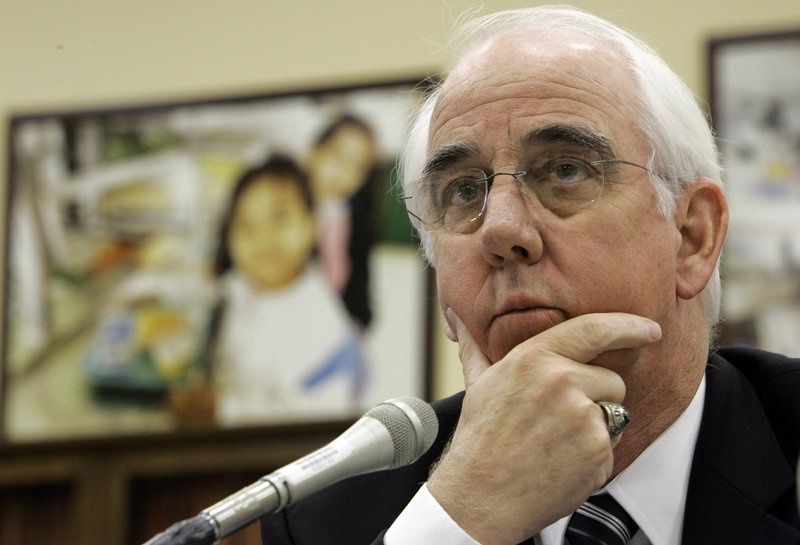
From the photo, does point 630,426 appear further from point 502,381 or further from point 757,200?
point 757,200

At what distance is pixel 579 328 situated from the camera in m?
1.82

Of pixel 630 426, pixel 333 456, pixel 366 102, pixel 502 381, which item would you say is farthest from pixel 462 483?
pixel 366 102

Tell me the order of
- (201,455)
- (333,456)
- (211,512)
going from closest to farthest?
(211,512), (333,456), (201,455)

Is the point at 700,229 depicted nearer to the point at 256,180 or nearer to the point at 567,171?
the point at 567,171

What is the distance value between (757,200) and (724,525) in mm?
2136

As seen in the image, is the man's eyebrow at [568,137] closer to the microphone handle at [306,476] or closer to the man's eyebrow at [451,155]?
the man's eyebrow at [451,155]

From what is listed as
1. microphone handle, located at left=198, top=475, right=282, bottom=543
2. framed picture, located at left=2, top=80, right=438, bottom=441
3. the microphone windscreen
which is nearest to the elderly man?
the microphone windscreen

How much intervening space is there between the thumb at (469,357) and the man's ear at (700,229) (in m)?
0.41

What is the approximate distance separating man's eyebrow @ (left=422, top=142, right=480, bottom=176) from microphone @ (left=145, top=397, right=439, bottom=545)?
575mm

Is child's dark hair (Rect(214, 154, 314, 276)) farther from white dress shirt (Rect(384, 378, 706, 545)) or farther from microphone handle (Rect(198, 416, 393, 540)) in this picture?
microphone handle (Rect(198, 416, 393, 540))

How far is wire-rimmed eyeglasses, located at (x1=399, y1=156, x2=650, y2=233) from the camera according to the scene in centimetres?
196

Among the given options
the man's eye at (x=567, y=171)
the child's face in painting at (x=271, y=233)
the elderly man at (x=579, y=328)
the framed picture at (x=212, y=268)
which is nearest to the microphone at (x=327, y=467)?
the elderly man at (x=579, y=328)

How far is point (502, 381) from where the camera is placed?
1812 millimetres

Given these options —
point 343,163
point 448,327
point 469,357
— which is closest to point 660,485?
point 469,357
